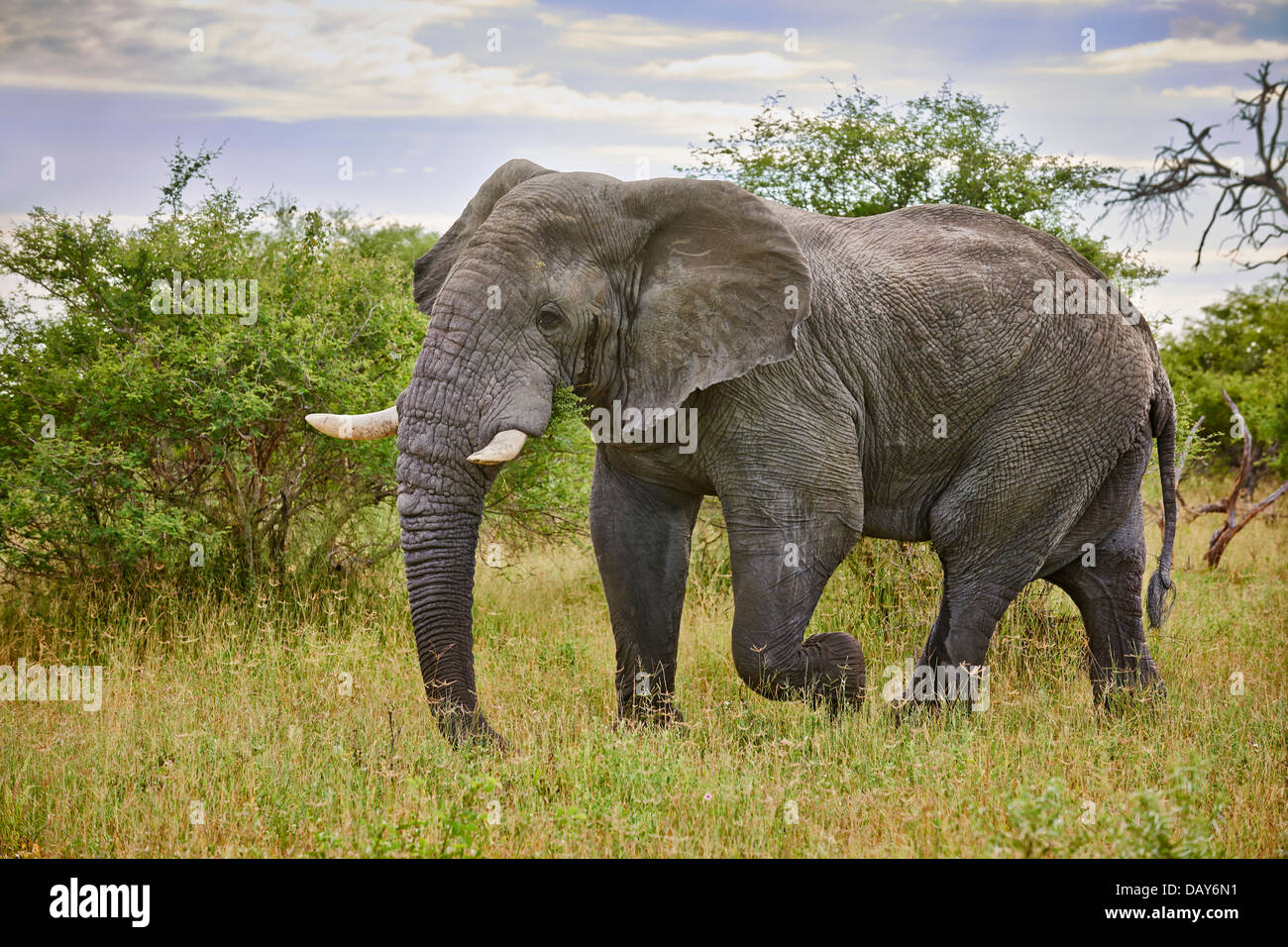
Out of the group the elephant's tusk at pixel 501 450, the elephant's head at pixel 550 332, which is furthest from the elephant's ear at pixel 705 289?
the elephant's tusk at pixel 501 450

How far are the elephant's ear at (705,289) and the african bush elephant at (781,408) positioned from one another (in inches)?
0.5

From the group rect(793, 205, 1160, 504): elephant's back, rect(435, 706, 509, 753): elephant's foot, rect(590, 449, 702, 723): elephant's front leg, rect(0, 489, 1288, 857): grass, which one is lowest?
rect(0, 489, 1288, 857): grass

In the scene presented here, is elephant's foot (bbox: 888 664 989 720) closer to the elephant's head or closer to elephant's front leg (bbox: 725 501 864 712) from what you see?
elephant's front leg (bbox: 725 501 864 712)


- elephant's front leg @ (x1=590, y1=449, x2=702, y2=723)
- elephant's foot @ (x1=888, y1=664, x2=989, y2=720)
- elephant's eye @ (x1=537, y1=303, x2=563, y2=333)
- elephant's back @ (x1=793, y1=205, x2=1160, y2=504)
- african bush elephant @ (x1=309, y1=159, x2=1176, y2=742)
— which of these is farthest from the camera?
elephant's foot @ (x1=888, y1=664, x2=989, y2=720)

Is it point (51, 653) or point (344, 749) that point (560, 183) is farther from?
point (51, 653)

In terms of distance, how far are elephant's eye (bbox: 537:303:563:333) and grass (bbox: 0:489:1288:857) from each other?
213 centimetres

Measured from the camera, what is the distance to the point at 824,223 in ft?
23.5

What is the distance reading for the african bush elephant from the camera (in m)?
5.88

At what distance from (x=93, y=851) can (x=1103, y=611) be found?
6077mm

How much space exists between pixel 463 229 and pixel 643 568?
7.43 ft

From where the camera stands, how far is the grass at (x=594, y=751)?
5.20m

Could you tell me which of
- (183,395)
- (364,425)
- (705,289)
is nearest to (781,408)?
(705,289)

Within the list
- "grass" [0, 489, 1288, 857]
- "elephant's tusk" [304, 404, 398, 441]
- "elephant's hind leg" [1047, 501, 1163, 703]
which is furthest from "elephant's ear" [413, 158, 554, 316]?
"elephant's hind leg" [1047, 501, 1163, 703]

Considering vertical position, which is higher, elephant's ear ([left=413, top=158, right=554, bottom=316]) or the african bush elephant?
elephant's ear ([left=413, top=158, right=554, bottom=316])
